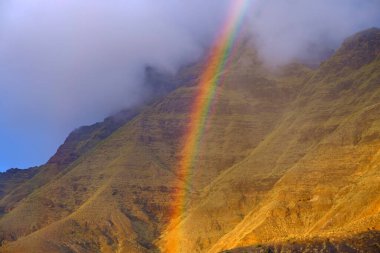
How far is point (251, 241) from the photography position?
109562 mm

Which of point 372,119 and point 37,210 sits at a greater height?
point 37,210

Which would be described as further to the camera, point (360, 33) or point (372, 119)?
point (360, 33)

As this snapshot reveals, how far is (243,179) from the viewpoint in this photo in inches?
5728

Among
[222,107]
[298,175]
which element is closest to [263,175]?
[298,175]

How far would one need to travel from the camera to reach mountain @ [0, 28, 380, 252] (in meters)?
115

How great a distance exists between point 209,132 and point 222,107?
12.5 meters

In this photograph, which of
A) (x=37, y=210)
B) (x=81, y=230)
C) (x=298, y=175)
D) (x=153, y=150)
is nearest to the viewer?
(x=298, y=175)

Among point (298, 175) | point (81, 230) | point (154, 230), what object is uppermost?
point (81, 230)

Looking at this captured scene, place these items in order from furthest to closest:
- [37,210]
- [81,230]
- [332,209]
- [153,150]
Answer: [153,150], [37,210], [81,230], [332,209]

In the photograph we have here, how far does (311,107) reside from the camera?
6540 inches

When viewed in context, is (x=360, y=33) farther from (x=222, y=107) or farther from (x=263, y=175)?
(x=263, y=175)

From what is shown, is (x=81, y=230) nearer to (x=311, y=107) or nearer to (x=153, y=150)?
(x=153, y=150)

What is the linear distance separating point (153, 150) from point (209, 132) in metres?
17.7

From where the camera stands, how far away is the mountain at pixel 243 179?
377 ft
